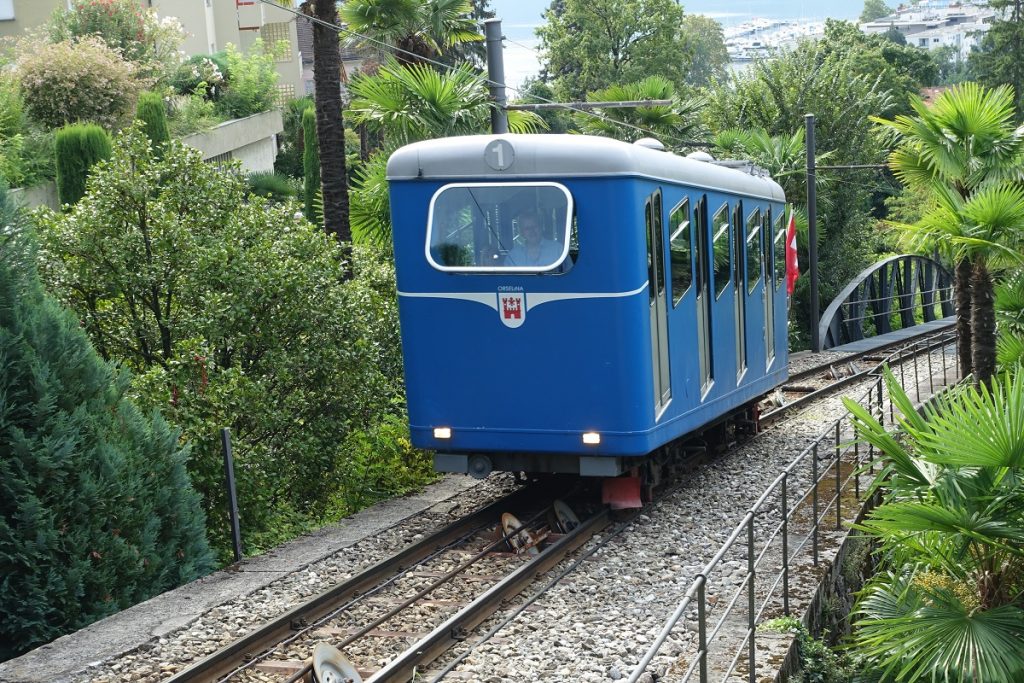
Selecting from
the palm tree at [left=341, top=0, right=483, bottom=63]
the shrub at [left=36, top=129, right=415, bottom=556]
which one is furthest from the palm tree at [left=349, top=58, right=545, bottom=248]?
the shrub at [left=36, top=129, right=415, bottom=556]

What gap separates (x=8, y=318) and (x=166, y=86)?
24502 millimetres

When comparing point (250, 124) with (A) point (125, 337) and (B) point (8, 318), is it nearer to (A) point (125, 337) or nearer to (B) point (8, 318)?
(A) point (125, 337)

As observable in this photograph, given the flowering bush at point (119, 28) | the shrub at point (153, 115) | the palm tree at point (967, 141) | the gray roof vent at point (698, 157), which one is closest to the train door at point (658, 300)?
the gray roof vent at point (698, 157)

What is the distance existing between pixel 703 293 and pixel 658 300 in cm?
151

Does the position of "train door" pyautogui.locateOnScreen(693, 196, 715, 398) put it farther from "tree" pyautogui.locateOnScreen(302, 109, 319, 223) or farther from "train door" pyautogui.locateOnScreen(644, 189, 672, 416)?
"tree" pyautogui.locateOnScreen(302, 109, 319, 223)

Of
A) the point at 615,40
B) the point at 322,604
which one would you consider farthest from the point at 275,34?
the point at 322,604

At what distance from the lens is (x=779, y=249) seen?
16.3 metres

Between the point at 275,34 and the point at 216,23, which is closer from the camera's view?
the point at 216,23

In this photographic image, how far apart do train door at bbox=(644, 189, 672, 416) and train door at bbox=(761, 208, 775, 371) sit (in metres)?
4.37

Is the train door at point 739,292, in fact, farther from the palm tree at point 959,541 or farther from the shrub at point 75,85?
the shrub at point 75,85

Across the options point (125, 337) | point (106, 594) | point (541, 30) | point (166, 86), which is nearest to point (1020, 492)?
point (106, 594)

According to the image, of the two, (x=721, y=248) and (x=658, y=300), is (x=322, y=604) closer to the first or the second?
(x=658, y=300)

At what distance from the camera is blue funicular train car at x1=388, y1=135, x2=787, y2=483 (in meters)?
10.3

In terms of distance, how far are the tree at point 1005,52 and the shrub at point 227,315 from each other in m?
57.4
